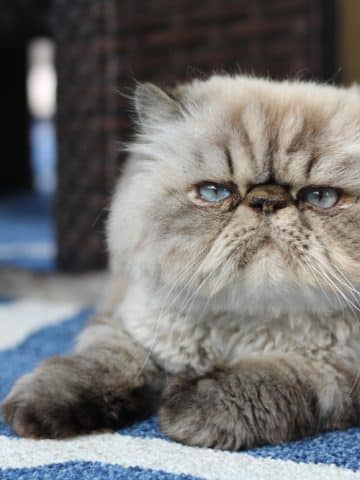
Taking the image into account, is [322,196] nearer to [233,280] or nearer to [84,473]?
[233,280]

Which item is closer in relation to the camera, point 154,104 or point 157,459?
point 157,459

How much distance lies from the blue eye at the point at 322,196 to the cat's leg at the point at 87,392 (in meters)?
0.35

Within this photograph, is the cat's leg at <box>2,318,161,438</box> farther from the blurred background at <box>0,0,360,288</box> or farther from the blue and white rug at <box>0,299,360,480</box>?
the blurred background at <box>0,0,360,288</box>

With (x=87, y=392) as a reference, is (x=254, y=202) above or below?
above

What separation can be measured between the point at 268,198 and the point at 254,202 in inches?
0.8

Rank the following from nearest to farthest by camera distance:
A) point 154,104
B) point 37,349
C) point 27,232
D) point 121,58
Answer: point 154,104 → point 37,349 → point 121,58 → point 27,232

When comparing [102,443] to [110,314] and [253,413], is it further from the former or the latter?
[110,314]

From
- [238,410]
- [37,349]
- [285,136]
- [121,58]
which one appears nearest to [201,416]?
[238,410]

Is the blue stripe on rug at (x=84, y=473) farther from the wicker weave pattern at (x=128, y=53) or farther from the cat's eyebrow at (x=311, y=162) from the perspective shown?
the wicker weave pattern at (x=128, y=53)

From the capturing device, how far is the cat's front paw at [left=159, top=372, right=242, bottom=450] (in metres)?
0.85

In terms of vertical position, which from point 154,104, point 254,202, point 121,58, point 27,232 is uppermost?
point 121,58

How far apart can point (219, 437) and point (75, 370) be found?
235 mm

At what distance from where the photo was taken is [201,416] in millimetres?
861

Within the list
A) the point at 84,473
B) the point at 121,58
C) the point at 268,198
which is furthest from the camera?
the point at 121,58
